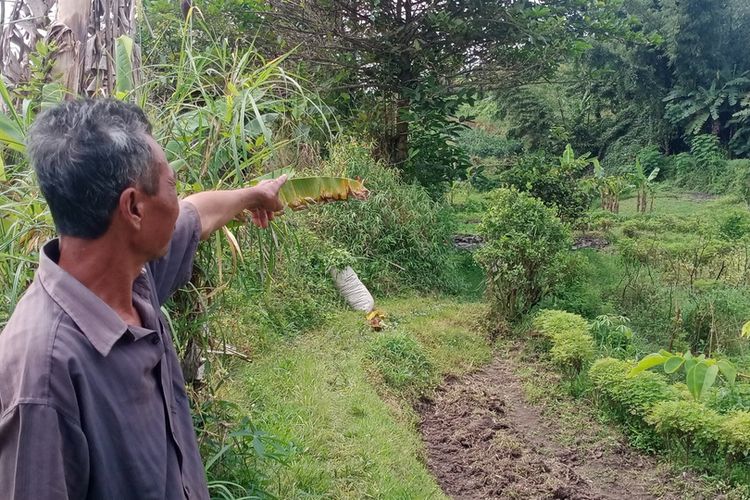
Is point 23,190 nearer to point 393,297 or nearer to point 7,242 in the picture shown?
point 7,242

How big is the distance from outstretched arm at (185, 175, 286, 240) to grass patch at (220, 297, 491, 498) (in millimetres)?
1476

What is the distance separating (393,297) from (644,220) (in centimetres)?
704

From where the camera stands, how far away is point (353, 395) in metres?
4.55

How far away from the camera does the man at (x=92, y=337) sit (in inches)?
45.0

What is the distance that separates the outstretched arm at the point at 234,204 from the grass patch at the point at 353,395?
1.48 meters

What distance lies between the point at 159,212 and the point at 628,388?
4.26 metres

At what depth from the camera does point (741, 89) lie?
19.4m

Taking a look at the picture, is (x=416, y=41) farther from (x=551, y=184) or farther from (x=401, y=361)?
(x=401, y=361)

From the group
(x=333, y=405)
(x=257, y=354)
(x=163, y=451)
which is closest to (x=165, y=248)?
(x=163, y=451)

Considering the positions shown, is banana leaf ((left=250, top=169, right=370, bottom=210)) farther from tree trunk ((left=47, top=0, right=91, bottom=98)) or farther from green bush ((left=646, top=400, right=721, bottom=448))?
green bush ((left=646, top=400, right=721, bottom=448))

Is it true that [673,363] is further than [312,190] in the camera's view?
No

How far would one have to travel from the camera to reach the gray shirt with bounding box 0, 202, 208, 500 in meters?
1.13

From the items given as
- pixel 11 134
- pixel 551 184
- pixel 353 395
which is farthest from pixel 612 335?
pixel 11 134

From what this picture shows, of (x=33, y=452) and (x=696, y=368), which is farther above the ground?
(x=33, y=452)
